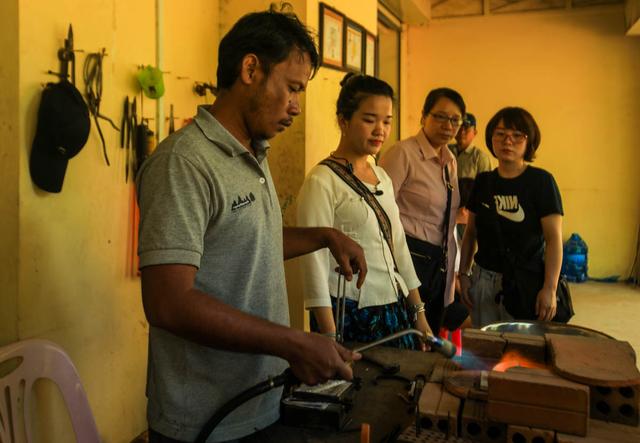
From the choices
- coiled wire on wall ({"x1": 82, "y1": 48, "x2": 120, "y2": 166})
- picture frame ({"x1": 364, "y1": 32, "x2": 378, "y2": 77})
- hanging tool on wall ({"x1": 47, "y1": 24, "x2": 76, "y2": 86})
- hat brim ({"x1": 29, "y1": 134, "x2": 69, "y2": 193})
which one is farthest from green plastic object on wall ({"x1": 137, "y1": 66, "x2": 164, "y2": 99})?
picture frame ({"x1": 364, "y1": 32, "x2": 378, "y2": 77})

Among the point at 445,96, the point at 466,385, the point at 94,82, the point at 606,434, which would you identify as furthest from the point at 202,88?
the point at 606,434

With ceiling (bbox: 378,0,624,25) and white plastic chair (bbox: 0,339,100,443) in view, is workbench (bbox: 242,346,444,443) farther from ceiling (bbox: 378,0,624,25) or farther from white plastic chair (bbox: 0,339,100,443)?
ceiling (bbox: 378,0,624,25)

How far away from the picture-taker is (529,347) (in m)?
1.42

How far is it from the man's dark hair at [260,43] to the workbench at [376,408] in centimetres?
77

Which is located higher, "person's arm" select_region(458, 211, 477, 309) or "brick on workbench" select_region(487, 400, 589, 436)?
"person's arm" select_region(458, 211, 477, 309)

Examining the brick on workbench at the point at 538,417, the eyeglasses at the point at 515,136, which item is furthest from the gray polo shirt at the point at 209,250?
the eyeglasses at the point at 515,136

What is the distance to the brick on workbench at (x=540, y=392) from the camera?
3.51ft

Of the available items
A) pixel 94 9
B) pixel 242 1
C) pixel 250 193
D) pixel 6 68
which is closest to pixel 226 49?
pixel 250 193

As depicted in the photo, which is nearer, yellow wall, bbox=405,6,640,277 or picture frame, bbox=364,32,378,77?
picture frame, bbox=364,32,378,77

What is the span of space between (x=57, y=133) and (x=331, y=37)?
1.88 meters

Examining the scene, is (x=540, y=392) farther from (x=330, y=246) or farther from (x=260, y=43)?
(x=260, y=43)

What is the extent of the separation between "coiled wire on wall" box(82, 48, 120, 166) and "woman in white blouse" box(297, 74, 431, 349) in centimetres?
90

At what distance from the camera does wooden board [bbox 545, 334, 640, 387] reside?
113cm

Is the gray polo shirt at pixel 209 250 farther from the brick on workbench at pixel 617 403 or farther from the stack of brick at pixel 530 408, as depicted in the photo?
the brick on workbench at pixel 617 403
